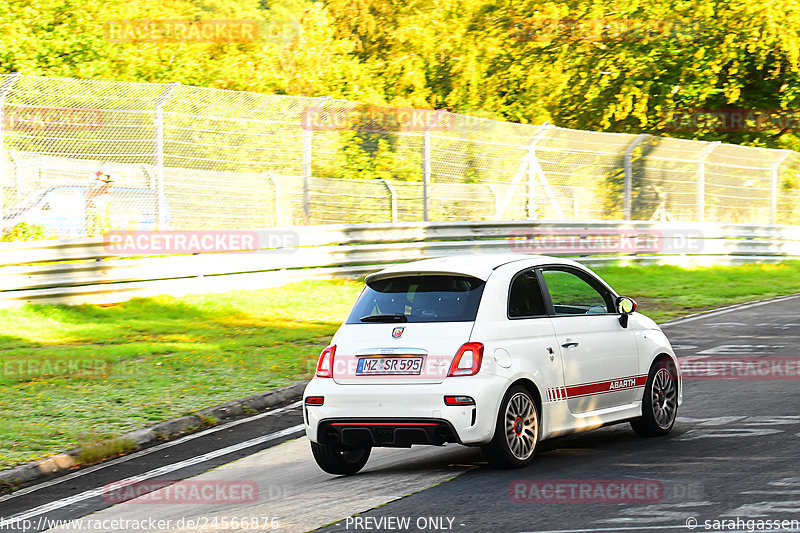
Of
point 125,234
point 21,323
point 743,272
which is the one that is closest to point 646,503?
point 21,323

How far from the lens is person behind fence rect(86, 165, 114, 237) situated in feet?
56.7

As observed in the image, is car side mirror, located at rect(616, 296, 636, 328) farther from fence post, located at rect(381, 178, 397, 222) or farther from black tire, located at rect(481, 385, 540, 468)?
fence post, located at rect(381, 178, 397, 222)

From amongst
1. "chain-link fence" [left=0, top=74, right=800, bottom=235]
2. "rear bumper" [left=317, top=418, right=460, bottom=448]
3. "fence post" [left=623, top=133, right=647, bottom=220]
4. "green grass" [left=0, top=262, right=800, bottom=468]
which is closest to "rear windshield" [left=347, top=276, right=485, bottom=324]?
"rear bumper" [left=317, top=418, right=460, bottom=448]

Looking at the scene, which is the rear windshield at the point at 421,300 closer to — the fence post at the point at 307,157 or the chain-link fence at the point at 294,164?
the chain-link fence at the point at 294,164

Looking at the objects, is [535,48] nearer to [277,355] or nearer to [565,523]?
[277,355]

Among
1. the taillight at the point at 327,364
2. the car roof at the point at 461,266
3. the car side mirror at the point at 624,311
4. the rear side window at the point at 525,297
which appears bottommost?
the taillight at the point at 327,364

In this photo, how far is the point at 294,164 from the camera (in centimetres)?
1956

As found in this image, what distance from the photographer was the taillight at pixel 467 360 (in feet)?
23.8

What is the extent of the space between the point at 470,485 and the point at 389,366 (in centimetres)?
99

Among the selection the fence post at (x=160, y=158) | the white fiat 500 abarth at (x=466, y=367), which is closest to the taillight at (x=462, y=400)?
the white fiat 500 abarth at (x=466, y=367)

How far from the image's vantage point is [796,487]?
6.57 m

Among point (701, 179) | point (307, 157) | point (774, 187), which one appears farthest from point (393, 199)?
point (774, 187)

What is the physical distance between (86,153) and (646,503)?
42.5 ft

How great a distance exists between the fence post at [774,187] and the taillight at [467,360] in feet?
76.6
